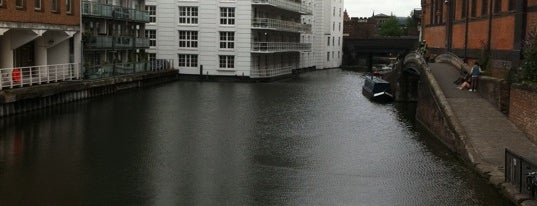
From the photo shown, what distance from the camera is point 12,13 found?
100 feet

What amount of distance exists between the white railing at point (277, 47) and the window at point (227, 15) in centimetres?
273

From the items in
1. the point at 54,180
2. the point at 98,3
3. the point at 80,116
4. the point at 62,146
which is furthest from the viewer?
the point at 98,3

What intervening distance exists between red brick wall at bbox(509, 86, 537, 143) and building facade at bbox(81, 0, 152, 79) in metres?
25.1

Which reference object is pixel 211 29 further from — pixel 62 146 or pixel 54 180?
pixel 54 180

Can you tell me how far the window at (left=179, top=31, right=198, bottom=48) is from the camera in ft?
189

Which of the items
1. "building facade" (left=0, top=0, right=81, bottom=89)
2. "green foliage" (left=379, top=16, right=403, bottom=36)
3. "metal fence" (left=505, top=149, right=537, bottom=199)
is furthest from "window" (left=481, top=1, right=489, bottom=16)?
"green foliage" (left=379, top=16, right=403, bottom=36)

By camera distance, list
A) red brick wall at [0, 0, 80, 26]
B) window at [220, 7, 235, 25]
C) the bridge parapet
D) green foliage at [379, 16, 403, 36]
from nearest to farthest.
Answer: red brick wall at [0, 0, 80, 26], the bridge parapet, window at [220, 7, 235, 25], green foliage at [379, 16, 403, 36]

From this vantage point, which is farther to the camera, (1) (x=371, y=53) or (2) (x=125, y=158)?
(1) (x=371, y=53)

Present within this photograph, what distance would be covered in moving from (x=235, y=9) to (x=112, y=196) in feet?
139

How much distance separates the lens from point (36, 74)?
32375 mm

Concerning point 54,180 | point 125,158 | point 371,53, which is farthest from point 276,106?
point 371,53

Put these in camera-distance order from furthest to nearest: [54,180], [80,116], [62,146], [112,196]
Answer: [80,116] → [62,146] → [54,180] → [112,196]

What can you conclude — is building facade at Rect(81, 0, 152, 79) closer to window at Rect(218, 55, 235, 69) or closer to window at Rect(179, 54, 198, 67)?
window at Rect(179, 54, 198, 67)

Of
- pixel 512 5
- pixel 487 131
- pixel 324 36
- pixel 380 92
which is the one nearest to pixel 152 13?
pixel 380 92
